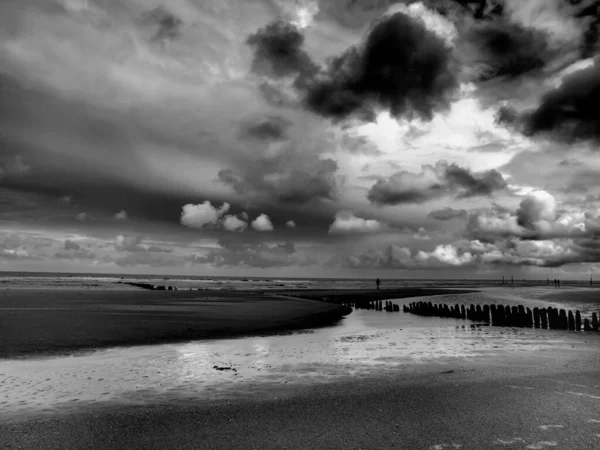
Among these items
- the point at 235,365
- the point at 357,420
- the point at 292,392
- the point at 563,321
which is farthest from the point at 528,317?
the point at 357,420

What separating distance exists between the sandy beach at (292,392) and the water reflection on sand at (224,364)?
0.19 feet

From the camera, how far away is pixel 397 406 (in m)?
9.54

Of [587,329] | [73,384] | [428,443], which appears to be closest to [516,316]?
[587,329]

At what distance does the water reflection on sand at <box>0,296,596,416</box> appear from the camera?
35.0 feet

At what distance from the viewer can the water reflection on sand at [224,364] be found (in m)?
10.7

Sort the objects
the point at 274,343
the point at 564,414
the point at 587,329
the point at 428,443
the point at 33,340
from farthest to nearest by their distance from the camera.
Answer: the point at 587,329, the point at 274,343, the point at 33,340, the point at 564,414, the point at 428,443

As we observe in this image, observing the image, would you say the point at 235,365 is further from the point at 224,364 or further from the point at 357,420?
the point at 357,420

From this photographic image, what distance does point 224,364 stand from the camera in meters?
14.6

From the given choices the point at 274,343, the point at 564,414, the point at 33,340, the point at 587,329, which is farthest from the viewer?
the point at 587,329

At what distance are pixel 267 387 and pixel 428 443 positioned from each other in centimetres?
508

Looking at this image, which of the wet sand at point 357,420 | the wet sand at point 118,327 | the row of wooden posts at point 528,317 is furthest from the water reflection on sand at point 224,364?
the row of wooden posts at point 528,317

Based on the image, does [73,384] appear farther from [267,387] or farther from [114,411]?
[267,387]

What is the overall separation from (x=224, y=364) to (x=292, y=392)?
4.53 meters

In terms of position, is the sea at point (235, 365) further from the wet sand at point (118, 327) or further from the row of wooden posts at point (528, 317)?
the row of wooden posts at point (528, 317)
